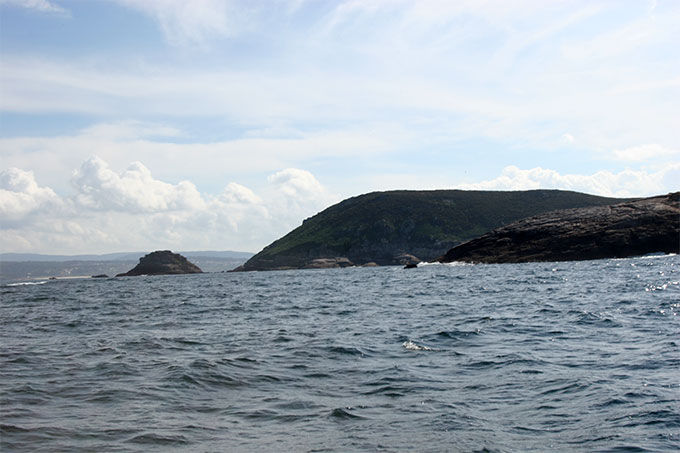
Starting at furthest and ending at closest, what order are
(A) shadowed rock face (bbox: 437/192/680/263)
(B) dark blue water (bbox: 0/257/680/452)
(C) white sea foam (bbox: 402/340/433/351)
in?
1. (A) shadowed rock face (bbox: 437/192/680/263)
2. (C) white sea foam (bbox: 402/340/433/351)
3. (B) dark blue water (bbox: 0/257/680/452)

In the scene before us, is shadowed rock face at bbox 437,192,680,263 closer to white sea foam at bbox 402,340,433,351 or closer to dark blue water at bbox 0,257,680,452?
dark blue water at bbox 0,257,680,452

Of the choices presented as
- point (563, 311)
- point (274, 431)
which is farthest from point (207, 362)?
point (563, 311)

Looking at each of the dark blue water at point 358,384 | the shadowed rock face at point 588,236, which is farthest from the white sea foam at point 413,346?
the shadowed rock face at point 588,236

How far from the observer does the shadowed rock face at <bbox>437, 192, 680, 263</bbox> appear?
10994 cm

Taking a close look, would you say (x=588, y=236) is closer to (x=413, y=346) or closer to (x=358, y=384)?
(x=413, y=346)

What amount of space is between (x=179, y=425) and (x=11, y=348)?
47.7ft

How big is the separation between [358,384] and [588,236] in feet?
379

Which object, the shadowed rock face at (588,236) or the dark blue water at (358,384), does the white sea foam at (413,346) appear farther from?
the shadowed rock face at (588,236)

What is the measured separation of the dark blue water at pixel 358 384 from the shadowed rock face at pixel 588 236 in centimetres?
9077

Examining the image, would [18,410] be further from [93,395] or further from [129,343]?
[129,343]

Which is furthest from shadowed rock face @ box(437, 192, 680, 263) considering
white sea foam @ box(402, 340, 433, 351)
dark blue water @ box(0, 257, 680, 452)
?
white sea foam @ box(402, 340, 433, 351)

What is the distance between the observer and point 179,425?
37.4ft

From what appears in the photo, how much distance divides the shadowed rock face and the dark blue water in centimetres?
9077

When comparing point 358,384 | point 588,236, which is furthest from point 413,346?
point 588,236
